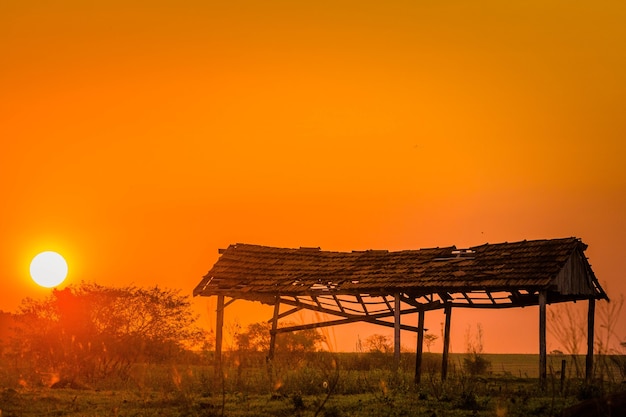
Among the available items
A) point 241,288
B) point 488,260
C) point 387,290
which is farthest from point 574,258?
point 241,288

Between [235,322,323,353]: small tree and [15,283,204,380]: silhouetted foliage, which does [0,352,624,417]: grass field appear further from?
[235,322,323,353]: small tree

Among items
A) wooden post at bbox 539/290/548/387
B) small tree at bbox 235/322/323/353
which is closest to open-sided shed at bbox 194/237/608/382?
wooden post at bbox 539/290/548/387

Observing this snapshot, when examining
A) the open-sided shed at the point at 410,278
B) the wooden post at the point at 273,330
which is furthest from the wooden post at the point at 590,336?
the wooden post at the point at 273,330

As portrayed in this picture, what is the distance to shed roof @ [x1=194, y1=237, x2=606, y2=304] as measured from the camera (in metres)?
22.7

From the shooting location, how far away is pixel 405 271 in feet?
82.6

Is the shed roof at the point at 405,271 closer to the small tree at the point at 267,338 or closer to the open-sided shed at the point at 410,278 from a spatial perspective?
the open-sided shed at the point at 410,278

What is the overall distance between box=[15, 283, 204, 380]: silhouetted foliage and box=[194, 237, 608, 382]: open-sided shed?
522 centimetres

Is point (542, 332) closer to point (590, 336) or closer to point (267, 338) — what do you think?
point (590, 336)

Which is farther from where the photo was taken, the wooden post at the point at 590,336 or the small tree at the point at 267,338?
the small tree at the point at 267,338

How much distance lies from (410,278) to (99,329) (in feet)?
44.3

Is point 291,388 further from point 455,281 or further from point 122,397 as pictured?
point 455,281

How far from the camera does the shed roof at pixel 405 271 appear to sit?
74.3 ft

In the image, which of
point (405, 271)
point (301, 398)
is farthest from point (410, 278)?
point (301, 398)

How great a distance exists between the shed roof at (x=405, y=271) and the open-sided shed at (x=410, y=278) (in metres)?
0.03
